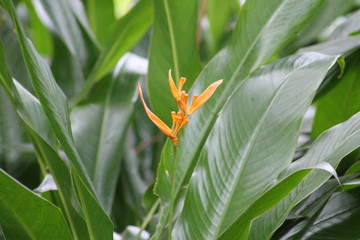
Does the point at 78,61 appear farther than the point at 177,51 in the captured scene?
Yes

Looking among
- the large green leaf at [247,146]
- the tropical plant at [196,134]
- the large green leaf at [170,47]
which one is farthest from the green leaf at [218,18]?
the large green leaf at [247,146]

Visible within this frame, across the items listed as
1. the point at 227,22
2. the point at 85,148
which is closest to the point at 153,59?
the point at 85,148

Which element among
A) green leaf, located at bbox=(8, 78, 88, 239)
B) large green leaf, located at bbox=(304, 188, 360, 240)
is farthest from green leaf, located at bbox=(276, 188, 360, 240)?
green leaf, located at bbox=(8, 78, 88, 239)

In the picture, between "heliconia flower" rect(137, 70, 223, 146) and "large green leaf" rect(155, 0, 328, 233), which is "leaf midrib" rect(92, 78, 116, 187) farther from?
"heliconia flower" rect(137, 70, 223, 146)

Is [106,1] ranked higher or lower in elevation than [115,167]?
higher

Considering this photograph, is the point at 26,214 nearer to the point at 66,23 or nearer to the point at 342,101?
the point at 342,101

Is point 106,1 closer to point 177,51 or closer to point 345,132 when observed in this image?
point 177,51
